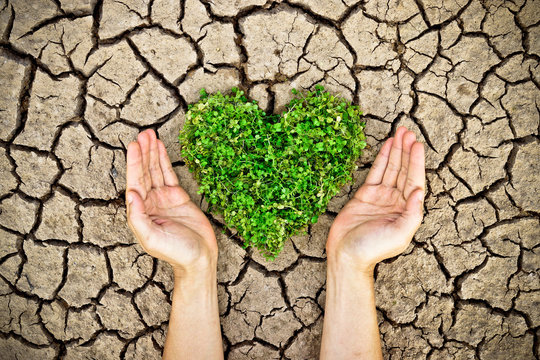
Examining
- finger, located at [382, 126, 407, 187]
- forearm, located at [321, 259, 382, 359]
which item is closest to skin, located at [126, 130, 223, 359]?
forearm, located at [321, 259, 382, 359]

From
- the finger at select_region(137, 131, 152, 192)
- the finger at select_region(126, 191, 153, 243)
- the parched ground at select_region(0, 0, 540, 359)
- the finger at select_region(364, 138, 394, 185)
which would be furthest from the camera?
the parched ground at select_region(0, 0, 540, 359)

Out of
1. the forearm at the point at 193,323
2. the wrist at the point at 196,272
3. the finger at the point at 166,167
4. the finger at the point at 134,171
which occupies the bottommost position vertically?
the forearm at the point at 193,323

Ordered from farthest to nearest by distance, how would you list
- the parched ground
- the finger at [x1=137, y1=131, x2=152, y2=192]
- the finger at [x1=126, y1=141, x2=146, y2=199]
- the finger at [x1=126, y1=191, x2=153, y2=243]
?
1. the parched ground
2. the finger at [x1=137, y1=131, x2=152, y2=192]
3. the finger at [x1=126, y1=141, x2=146, y2=199]
4. the finger at [x1=126, y1=191, x2=153, y2=243]

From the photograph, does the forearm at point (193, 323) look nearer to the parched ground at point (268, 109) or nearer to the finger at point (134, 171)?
the parched ground at point (268, 109)

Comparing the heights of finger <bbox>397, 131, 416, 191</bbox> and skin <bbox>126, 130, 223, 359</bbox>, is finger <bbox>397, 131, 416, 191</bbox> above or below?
above

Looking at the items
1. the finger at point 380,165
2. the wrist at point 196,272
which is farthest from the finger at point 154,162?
the finger at point 380,165

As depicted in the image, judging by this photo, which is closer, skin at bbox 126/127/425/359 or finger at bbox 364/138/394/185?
skin at bbox 126/127/425/359

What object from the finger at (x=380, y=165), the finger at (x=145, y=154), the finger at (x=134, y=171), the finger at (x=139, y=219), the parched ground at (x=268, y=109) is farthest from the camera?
the parched ground at (x=268, y=109)

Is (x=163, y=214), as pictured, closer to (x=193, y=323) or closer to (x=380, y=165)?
(x=193, y=323)

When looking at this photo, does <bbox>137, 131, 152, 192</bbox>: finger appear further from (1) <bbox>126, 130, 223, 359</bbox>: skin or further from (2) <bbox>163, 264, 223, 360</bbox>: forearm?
(2) <bbox>163, 264, 223, 360</bbox>: forearm
